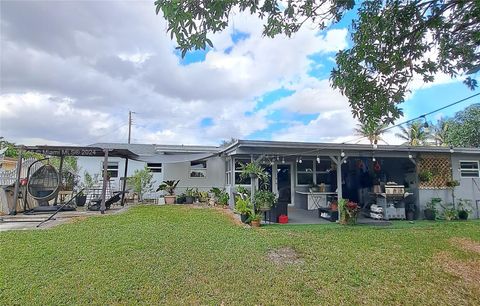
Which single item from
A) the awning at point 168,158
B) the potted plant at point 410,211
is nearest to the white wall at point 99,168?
the awning at point 168,158

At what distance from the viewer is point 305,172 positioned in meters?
14.3

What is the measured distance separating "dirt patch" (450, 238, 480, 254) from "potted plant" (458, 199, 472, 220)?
4165mm

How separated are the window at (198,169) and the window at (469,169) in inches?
489

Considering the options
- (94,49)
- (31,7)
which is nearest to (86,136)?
(94,49)

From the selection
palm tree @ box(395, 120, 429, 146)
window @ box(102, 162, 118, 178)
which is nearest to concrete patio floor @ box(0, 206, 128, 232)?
window @ box(102, 162, 118, 178)

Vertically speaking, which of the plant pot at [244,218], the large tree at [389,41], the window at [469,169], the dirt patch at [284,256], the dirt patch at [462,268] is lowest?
the dirt patch at [462,268]

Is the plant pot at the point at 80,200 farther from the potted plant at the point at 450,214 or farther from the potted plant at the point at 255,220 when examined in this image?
the potted plant at the point at 450,214

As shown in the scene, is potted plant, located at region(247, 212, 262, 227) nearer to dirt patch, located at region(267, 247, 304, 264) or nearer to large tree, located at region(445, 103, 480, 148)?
dirt patch, located at region(267, 247, 304, 264)

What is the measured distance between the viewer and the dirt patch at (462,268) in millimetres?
4992

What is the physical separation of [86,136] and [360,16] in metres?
28.0

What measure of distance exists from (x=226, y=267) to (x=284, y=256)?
4.52 feet

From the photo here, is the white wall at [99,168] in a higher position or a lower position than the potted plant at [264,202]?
higher

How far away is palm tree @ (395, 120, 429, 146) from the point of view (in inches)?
1228

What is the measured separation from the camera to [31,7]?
712 centimetres
